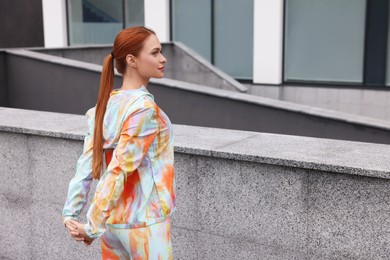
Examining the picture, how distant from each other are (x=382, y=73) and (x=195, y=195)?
1396 centimetres

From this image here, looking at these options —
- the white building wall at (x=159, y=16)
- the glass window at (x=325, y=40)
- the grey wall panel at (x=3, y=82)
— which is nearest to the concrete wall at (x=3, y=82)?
the grey wall panel at (x=3, y=82)

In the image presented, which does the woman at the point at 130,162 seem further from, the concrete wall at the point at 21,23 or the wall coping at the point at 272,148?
the concrete wall at the point at 21,23

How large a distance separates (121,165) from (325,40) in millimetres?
16045

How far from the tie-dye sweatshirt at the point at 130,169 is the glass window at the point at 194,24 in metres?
17.6

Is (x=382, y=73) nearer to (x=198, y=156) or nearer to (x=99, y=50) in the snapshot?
(x=99, y=50)

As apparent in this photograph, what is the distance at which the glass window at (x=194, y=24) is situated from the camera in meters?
20.6

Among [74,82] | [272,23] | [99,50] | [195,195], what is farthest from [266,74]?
[195,195]

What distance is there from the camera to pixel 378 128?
32.6 ft

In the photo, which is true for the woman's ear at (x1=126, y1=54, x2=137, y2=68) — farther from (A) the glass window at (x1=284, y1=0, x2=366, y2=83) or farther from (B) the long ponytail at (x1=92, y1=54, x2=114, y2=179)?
(A) the glass window at (x1=284, y1=0, x2=366, y2=83)

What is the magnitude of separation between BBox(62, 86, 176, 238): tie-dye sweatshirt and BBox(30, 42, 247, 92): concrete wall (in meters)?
12.6

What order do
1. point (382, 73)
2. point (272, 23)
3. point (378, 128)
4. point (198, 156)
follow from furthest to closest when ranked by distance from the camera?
point (272, 23)
point (382, 73)
point (378, 128)
point (198, 156)

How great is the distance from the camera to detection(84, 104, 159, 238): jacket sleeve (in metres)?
2.90

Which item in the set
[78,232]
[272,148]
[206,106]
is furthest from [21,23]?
[78,232]

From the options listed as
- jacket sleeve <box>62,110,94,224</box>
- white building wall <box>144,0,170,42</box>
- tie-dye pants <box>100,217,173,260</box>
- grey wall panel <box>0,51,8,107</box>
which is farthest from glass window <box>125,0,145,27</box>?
tie-dye pants <box>100,217,173,260</box>
